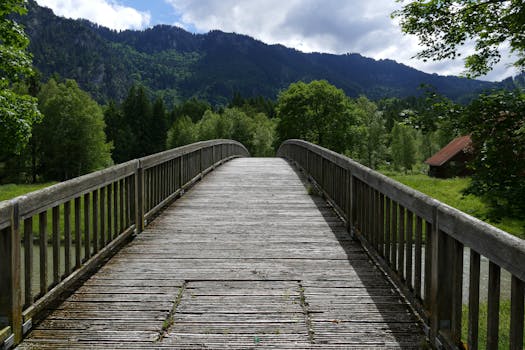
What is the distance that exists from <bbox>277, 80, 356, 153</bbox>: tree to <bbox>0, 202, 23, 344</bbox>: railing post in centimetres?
4606

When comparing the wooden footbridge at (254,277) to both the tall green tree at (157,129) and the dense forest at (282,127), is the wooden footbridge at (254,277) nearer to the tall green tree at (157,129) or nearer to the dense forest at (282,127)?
the dense forest at (282,127)

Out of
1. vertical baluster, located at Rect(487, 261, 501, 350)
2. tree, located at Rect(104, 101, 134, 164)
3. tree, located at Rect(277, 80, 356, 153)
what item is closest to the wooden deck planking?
vertical baluster, located at Rect(487, 261, 501, 350)

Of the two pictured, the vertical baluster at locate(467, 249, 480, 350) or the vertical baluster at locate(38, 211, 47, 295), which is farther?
the vertical baluster at locate(38, 211, 47, 295)

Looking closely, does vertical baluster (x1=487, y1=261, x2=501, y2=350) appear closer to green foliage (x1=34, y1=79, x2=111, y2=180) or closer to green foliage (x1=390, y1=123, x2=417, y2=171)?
green foliage (x1=34, y1=79, x2=111, y2=180)

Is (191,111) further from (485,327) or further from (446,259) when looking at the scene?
Result: (446,259)

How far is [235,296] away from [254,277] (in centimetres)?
52

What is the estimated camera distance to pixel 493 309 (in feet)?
8.05

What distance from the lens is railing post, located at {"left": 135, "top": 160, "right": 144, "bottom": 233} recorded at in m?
6.19

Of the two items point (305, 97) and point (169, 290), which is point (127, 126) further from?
point (169, 290)

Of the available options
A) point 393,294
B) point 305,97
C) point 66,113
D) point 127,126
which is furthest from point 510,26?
point 127,126

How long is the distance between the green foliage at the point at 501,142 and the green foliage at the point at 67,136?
51704 mm

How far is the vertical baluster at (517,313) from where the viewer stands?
7.24ft

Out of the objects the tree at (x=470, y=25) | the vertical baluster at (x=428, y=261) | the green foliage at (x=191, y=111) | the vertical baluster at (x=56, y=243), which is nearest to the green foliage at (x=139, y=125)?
the green foliage at (x=191, y=111)

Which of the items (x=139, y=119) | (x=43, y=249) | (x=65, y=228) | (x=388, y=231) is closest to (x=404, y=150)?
(x=139, y=119)
